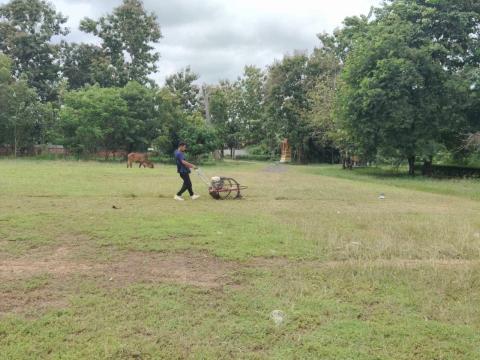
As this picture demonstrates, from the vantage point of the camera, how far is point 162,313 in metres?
3.88

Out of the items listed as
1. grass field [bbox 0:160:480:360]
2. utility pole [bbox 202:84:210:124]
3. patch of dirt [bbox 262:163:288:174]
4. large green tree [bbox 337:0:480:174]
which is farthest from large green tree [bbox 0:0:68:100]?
grass field [bbox 0:160:480:360]

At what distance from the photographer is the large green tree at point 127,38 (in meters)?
44.5

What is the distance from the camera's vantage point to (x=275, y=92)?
42.1 m

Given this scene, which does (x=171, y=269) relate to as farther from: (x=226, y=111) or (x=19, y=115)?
(x=226, y=111)

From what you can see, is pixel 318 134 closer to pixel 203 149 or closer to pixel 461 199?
pixel 203 149

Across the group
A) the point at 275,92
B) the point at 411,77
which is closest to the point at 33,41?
the point at 275,92

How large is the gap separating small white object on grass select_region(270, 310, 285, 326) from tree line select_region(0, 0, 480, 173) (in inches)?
715

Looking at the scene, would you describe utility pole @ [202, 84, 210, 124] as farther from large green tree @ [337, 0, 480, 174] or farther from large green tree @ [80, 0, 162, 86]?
large green tree @ [337, 0, 480, 174]

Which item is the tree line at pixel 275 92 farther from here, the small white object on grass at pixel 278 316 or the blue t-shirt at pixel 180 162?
the small white object on grass at pixel 278 316

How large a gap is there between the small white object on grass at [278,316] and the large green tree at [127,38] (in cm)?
4517

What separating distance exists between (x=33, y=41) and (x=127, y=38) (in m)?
9.52

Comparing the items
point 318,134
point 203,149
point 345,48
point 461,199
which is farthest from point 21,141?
point 461,199

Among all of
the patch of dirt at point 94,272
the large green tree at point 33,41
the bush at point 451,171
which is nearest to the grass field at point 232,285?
the patch of dirt at point 94,272

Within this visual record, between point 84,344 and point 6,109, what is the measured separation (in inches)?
1463
